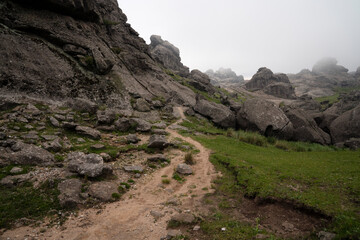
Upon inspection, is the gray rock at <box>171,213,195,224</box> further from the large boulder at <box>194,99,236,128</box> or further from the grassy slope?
the large boulder at <box>194,99,236,128</box>

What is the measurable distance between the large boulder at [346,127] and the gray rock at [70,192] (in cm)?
4773

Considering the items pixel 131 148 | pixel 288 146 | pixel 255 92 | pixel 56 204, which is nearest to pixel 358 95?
pixel 288 146

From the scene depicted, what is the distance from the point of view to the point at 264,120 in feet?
121

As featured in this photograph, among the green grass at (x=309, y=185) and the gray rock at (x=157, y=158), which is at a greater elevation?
the green grass at (x=309, y=185)

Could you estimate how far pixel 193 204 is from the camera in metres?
12.3

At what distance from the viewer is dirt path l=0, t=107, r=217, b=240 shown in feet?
31.0

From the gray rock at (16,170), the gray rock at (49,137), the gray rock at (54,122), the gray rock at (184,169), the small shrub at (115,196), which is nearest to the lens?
the gray rock at (16,170)

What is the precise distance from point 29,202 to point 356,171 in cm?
2526

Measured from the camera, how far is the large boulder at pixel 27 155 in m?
13.6

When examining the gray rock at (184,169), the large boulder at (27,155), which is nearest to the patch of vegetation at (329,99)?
the gray rock at (184,169)

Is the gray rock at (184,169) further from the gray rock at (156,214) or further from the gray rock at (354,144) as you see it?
the gray rock at (354,144)

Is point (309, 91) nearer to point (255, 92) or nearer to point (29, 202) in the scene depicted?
point (255, 92)

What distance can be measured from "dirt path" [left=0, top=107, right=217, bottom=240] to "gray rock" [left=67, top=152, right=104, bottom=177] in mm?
3022

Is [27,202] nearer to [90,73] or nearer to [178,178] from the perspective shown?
[178,178]
